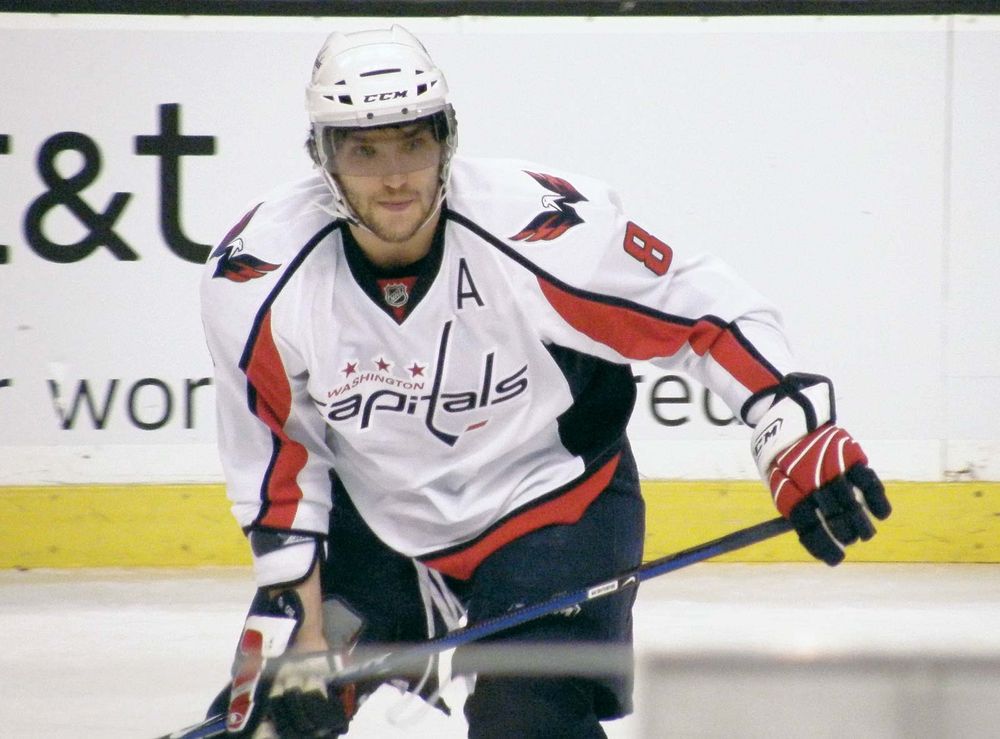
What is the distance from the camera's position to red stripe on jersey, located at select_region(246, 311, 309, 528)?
7.06 ft

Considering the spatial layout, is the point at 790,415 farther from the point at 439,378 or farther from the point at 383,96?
the point at 383,96

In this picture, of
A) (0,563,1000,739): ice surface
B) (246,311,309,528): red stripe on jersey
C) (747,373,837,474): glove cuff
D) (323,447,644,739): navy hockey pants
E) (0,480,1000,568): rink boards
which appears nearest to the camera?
(323,447,644,739): navy hockey pants

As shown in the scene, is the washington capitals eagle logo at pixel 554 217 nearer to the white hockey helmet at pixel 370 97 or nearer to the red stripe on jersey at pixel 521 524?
the white hockey helmet at pixel 370 97

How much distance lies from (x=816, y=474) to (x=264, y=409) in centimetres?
76

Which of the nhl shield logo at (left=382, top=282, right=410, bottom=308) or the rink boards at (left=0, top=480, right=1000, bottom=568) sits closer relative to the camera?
the nhl shield logo at (left=382, top=282, right=410, bottom=308)

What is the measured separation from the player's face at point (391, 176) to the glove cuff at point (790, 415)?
0.52m

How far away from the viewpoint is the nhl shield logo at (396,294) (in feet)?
6.97

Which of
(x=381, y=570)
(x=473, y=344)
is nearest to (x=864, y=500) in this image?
(x=473, y=344)

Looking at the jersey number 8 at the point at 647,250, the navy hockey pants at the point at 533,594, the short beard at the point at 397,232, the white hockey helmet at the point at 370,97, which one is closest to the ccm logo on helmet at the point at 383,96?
the white hockey helmet at the point at 370,97

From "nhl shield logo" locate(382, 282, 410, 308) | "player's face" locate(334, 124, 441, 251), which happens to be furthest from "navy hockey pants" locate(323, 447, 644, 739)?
"player's face" locate(334, 124, 441, 251)

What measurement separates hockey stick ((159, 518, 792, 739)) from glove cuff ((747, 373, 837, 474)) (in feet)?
A: 0.35

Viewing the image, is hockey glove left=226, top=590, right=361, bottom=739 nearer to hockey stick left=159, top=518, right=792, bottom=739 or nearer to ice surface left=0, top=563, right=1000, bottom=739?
hockey stick left=159, top=518, right=792, bottom=739

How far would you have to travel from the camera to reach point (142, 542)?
407 cm

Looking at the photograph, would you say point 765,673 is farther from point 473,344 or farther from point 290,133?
point 290,133
